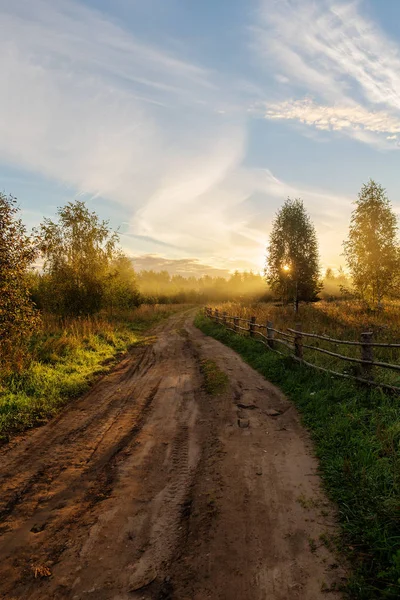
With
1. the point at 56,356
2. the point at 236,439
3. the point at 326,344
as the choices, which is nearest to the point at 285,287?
the point at 326,344

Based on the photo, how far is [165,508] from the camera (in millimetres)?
3865

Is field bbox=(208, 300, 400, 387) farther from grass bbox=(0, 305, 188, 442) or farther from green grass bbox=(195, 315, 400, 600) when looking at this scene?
grass bbox=(0, 305, 188, 442)

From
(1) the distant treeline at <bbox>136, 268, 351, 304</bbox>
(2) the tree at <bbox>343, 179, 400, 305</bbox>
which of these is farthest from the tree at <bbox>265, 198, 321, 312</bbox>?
(1) the distant treeline at <bbox>136, 268, 351, 304</bbox>

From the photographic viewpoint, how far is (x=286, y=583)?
2814 mm

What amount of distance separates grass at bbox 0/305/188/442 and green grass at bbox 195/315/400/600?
5.79m

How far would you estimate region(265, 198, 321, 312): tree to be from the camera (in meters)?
30.9

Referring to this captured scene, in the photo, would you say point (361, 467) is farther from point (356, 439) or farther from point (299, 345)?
point (299, 345)

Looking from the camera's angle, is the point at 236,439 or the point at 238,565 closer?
the point at 238,565

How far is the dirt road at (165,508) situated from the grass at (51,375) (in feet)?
1.98

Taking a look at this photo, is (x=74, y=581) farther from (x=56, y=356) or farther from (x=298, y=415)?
(x=56, y=356)

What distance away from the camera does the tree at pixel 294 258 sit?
30.9 m

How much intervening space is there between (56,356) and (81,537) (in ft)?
27.2

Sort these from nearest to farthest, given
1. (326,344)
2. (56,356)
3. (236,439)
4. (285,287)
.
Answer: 1. (236,439)
2. (56,356)
3. (326,344)
4. (285,287)

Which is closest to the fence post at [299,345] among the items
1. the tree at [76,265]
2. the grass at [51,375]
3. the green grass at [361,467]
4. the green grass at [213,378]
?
the green grass at [361,467]
